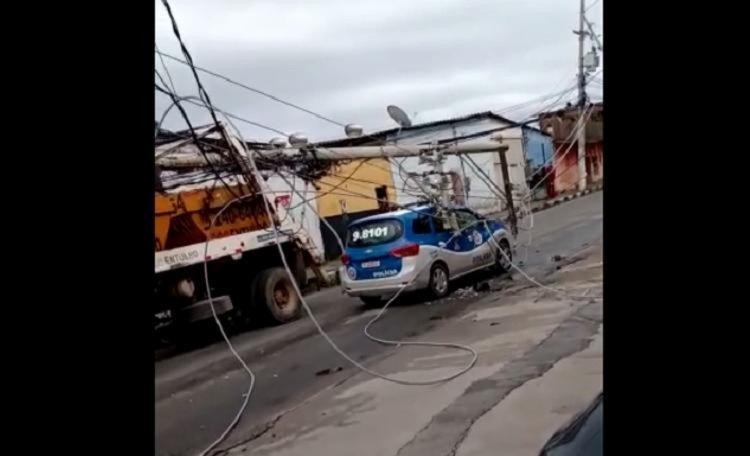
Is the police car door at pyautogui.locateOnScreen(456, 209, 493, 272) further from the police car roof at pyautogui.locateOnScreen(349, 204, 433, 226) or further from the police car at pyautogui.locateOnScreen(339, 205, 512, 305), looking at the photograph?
the police car roof at pyautogui.locateOnScreen(349, 204, 433, 226)

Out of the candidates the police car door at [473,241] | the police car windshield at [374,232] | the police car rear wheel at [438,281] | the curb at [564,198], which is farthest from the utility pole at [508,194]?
the curb at [564,198]

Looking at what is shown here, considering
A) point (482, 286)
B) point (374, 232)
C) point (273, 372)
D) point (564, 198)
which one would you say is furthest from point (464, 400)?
point (564, 198)

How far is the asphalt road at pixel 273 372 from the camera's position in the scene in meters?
6.68

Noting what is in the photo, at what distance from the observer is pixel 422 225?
1226 centimetres

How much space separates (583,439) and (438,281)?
10012mm

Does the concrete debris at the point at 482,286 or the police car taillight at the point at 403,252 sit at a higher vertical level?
the police car taillight at the point at 403,252

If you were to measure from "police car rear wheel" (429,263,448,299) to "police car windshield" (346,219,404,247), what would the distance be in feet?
3.12

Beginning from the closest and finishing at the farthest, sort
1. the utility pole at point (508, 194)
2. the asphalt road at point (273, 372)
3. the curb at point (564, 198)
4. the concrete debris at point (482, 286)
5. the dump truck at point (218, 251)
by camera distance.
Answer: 1. the asphalt road at point (273, 372)
2. the dump truck at point (218, 251)
3. the concrete debris at point (482, 286)
4. the utility pole at point (508, 194)
5. the curb at point (564, 198)

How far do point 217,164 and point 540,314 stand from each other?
4907 mm

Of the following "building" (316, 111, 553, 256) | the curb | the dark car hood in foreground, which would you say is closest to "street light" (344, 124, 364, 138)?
"building" (316, 111, 553, 256)

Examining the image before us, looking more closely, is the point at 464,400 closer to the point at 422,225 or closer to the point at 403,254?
the point at 403,254

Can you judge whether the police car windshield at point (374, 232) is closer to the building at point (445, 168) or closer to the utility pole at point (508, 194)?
the building at point (445, 168)
